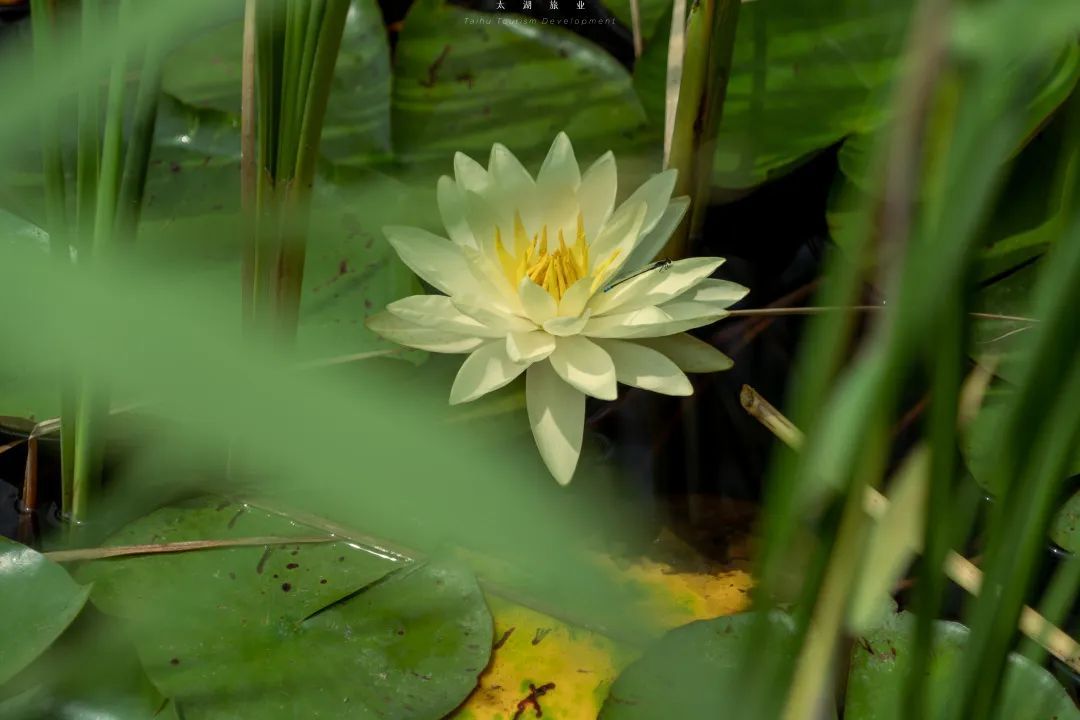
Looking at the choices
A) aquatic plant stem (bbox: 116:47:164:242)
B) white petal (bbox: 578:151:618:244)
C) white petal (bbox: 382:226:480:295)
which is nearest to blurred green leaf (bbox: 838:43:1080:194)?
white petal (bbox: 578:151:618:244)

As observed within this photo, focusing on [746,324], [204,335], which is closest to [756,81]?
[746,324]

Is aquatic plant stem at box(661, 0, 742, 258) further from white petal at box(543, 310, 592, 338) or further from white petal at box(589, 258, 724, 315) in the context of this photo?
white petal at box(543, 310, 592, 338)

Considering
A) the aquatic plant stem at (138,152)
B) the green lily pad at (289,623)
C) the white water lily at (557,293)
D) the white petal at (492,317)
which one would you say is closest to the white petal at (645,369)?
the white water lily at (557,293)

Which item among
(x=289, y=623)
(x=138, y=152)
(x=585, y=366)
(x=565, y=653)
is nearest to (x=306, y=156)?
(x=138, y=152)

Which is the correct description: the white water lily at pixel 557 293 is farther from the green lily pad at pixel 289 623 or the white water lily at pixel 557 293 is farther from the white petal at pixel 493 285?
the green lily pad at pixel 289 623

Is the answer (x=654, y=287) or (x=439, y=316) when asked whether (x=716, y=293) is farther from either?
(x=439, y=316)

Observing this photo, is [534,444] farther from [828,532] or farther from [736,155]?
[828,532]

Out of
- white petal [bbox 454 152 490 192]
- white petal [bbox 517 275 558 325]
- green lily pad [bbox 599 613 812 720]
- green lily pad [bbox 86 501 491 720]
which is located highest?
white petal [bbox 454 152 490 192]
